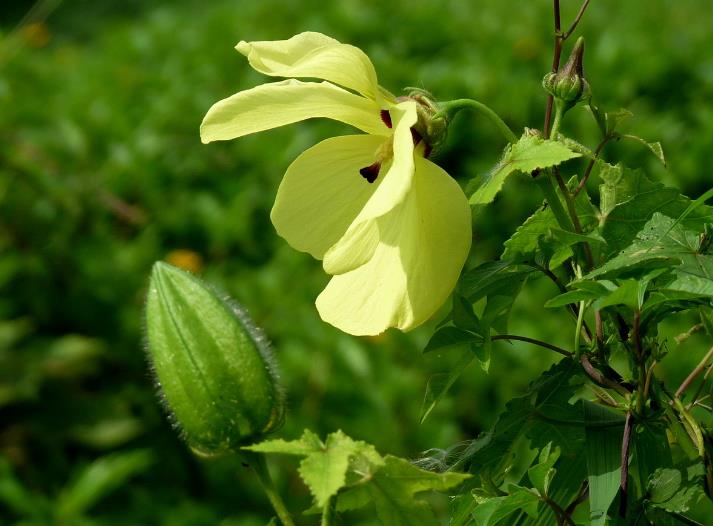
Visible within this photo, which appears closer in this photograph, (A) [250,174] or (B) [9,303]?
(B) [9,303]

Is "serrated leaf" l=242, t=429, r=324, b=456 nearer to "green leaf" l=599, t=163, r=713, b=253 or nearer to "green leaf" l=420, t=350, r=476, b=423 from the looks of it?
"green leaf" l=420, t=350, r=476, b=423

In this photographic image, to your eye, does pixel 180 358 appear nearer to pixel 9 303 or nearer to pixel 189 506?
pixel 189 506

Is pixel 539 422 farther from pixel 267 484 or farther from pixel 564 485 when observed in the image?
pixel 267 484

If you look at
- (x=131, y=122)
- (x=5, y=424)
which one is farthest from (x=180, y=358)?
(x=131, y=122)

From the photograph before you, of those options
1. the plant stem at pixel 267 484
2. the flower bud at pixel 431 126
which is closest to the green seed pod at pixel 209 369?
the plant stem at pixel 267 484

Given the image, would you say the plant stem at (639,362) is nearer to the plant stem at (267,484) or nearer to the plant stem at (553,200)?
the plant stem at (553,200)
